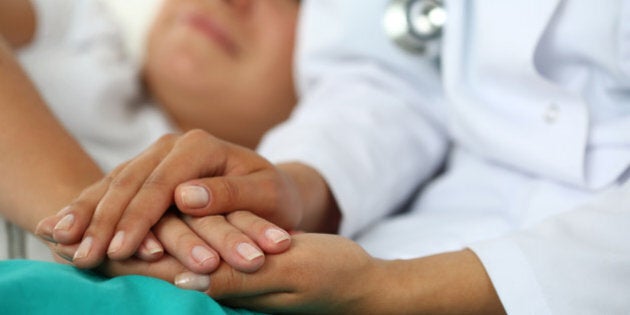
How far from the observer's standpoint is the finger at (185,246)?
474mm

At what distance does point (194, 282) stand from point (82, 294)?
7 centimetres

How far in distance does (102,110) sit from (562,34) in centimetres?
53

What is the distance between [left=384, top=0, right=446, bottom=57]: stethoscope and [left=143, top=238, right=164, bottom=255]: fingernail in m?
0.43

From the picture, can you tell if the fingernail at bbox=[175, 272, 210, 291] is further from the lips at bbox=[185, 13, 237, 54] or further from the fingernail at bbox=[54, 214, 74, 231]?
the lips at bbox=[185, 13, 237, 54]

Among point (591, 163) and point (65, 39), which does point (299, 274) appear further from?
point (65, 39)

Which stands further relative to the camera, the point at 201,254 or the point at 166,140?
the point at 166,140

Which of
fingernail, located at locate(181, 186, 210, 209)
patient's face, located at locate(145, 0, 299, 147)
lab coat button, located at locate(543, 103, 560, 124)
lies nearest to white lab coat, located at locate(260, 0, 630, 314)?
lab coat button, located at locate(543, 103, 560, 124)

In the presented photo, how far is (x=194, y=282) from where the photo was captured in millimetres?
474

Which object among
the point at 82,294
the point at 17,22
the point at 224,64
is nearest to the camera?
the point at 82,294

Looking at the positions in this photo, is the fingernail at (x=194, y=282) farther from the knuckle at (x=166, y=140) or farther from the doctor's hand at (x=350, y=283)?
the knuckle at (x=166, y=140)

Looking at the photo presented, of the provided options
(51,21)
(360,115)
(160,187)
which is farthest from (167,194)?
(51,21)

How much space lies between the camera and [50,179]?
1.95 feet

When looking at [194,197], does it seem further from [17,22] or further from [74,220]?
[17,22]

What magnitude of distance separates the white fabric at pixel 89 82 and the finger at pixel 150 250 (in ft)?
1.21
